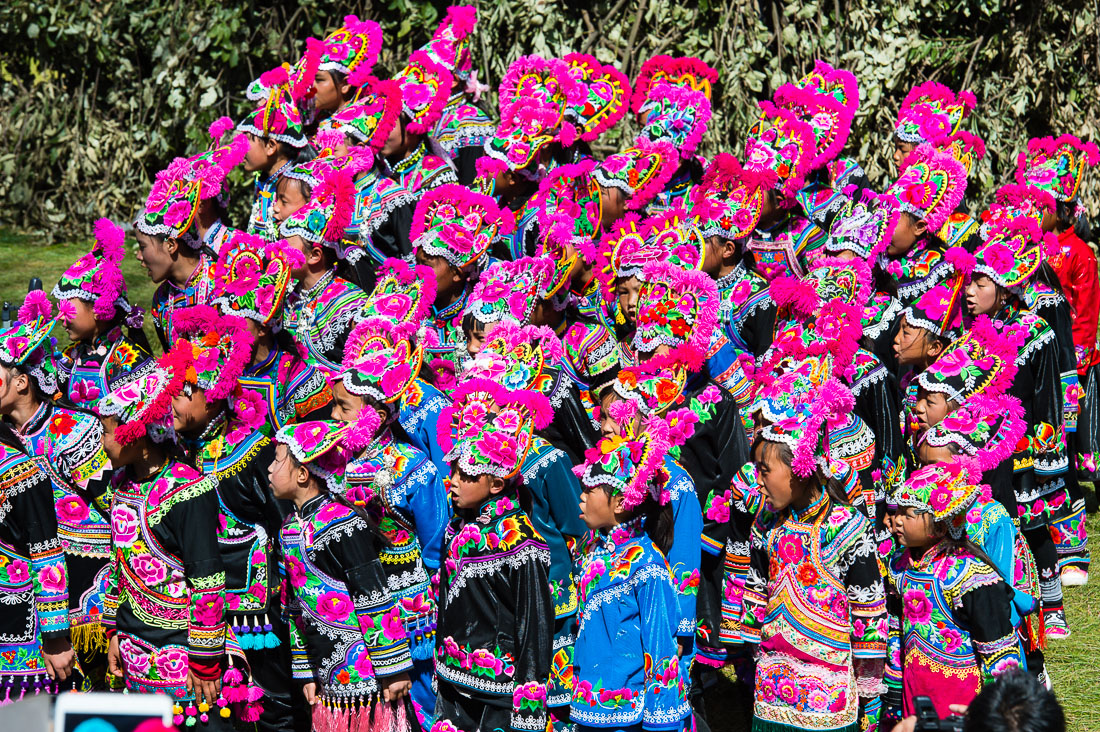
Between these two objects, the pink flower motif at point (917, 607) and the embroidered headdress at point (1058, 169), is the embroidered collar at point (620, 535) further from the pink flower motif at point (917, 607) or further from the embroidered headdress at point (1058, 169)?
the embroidered headdress at point (1058, 169)

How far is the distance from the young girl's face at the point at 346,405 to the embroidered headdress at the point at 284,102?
155 inches

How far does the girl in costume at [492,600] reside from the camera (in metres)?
4.99

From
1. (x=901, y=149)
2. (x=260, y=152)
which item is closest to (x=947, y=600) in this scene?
(x=901, y=149)

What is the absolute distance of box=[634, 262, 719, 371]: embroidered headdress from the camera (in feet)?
20.2

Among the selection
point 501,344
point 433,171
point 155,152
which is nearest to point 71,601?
point 501,344

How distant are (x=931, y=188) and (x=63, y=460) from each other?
200 inches

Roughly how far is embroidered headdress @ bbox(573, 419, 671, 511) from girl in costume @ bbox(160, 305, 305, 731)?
5.49 feet

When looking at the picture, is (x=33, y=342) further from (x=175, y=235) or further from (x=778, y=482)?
(x=778, y=482)

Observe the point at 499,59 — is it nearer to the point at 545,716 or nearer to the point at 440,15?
the point at 440,15

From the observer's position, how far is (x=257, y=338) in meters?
6.37

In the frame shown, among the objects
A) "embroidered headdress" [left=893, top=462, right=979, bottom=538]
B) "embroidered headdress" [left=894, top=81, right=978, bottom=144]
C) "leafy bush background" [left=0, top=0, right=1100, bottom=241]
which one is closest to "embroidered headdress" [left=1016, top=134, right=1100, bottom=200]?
"embroidered headdress" [left=894, top=81, right=978, bottom=144]

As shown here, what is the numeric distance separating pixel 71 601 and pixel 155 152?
8.61 m

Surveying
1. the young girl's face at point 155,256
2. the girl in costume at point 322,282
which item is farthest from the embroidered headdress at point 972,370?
the young girl's face at point 155,256

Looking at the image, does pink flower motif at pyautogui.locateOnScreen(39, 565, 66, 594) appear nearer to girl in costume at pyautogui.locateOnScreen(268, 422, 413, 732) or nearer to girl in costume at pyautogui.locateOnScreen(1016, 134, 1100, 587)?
girl in costume at pyautogui.locateOnScreen(268, 422, 413, 732)
